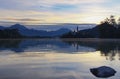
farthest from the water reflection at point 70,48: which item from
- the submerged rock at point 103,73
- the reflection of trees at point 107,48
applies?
the submerged rock at point 103,73

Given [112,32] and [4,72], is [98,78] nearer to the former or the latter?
[4,72]

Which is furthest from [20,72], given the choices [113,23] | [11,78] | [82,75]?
[113,23]

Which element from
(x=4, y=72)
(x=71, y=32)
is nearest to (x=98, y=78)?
(x=4, y=72)

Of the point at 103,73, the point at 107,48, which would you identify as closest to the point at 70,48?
the point at 107,48

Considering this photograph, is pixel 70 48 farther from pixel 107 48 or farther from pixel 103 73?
pixel 103 73

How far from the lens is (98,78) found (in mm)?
15258

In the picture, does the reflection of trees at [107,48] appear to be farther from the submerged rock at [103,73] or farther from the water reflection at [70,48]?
the submerged rock at [103,73]

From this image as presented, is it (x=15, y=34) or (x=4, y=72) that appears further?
(x=15, y=34)

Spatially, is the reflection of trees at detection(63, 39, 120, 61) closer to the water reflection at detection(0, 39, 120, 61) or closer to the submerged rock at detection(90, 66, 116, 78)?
the water reflection at detection(0, 39, 120, 61)

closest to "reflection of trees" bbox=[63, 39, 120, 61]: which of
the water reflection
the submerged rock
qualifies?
the water reflection

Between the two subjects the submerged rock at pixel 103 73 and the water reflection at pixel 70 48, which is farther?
the water reflection at pixel 70 48

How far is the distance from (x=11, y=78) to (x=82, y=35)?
441 ft

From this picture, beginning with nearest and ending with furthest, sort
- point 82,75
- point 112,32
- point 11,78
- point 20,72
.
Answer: point 11,78
point 82,75
point 20,72
point 112,32

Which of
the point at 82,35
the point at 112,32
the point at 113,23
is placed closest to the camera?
the point at 112,32
